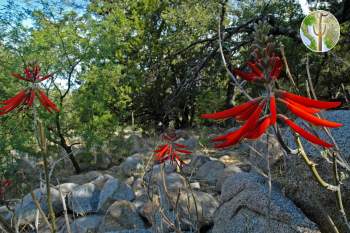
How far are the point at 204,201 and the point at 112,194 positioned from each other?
5.07ft

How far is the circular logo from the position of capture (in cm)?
161

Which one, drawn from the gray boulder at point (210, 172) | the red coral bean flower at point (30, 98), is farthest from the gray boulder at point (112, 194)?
the red coral bean flower at point (30, 98)

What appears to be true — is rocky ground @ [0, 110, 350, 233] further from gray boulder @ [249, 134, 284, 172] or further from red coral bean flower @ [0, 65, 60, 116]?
red coral bean flower @ [0, 65, 60, 116]

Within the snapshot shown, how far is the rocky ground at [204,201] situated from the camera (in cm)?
173

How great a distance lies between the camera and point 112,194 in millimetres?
6008

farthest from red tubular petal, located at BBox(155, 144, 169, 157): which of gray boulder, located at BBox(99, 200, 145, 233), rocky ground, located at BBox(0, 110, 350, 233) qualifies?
gray boulder, located at BBox(99, 200, 145, 233)

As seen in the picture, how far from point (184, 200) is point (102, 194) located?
5.90 ft

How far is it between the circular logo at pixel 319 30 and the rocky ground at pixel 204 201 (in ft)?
1.44

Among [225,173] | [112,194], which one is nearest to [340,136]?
[225,173]

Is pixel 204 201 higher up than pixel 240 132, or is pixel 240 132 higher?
pixel 240 132

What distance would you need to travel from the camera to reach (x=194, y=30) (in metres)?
12.6

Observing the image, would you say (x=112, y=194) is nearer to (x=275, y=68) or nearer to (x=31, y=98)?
(x=31, y=98)

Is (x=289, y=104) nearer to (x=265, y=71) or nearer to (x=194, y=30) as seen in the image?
(x=265, y=71)

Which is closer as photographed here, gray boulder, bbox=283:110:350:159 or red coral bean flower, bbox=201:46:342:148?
red coral bean flower, bbox=201:46:342:148
